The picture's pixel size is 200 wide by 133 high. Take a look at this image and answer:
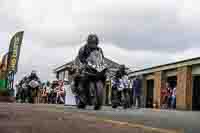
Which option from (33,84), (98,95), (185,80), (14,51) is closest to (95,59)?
(98,95)

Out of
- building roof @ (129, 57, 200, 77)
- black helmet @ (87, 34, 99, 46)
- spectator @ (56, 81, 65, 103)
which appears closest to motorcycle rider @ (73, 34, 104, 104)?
black helmet @ (87, 34, 99, 46)

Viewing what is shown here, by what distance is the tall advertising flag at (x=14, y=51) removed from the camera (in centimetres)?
3656

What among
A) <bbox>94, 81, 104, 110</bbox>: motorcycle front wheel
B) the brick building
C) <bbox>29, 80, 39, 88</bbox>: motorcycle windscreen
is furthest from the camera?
the brick building

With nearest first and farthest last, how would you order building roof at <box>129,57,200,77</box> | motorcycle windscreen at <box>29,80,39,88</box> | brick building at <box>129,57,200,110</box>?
motorcycle windscreen at <box>29,80,39,88</box>, building roof at <box>129,57,200,77</box>, brick building at <box>129,57,200,110</box>

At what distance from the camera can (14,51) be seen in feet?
124

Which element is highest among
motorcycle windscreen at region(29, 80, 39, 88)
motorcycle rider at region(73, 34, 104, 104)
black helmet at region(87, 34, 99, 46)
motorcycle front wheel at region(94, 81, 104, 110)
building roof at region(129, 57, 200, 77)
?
building roof at region(129, 57, 200, 77)

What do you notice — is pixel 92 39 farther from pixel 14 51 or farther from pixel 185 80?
pixel 14 51

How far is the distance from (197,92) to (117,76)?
13.6 m

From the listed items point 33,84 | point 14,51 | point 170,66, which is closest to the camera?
point 33,84

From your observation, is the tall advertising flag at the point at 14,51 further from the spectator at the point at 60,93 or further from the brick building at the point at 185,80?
the brick building at the point at 185,80

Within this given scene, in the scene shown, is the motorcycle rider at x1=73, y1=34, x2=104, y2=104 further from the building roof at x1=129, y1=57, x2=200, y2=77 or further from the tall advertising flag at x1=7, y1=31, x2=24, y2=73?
the tall advertising flag at x1=7, y1=31, x2=24, y2=73

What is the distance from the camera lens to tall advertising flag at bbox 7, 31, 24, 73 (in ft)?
120

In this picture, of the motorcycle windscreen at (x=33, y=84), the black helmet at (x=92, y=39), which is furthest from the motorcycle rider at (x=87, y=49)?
the motorcycle windscreen at (x=33, y=84)

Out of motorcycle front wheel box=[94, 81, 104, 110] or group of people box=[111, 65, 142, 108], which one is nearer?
motorcycle front wheel box=[94, 81, 104, 110]
